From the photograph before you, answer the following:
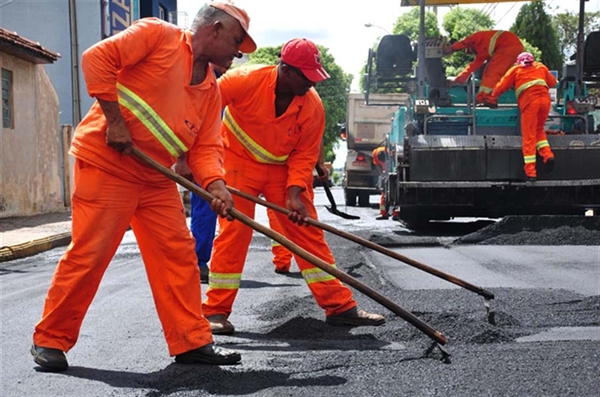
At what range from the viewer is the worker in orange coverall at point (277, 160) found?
5480 millimetres

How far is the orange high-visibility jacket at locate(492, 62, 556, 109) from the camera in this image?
12.0m

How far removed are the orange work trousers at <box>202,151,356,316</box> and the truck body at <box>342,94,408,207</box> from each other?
16.4m

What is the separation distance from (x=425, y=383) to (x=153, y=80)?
1.76 m

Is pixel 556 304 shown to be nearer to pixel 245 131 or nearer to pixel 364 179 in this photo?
pixel 245 131

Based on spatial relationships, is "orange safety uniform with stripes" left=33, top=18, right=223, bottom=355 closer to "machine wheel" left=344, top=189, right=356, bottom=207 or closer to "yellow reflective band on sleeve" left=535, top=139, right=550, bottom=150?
"yellow reflective band on sleeve" left=535, top=139, right=550, bottom=150

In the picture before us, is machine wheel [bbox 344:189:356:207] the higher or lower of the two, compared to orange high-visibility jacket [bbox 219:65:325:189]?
lower

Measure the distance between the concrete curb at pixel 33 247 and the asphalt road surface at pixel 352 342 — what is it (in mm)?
2863

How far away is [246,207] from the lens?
18.6 ft

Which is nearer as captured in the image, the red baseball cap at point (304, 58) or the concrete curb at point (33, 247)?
the red baseball cap at point (304, 58)

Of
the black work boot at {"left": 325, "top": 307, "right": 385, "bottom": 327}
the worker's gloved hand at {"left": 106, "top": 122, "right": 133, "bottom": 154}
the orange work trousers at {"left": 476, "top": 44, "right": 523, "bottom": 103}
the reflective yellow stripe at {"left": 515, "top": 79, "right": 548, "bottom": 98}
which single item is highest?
the orange work trousers at {"left": 476, "top": 44, "right": 523, "bottom": 103}

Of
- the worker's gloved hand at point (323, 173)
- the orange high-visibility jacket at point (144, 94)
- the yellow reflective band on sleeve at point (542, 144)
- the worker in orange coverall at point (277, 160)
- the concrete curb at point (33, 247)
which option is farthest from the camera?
the yellow reflective band on sleeve at point (542, 144)

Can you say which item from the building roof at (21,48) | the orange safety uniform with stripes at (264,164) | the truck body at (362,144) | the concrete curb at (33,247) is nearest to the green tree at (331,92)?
the truck body at (362,144)

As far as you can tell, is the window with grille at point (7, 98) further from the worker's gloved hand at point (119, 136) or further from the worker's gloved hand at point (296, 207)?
the worker's gloved hand at point (119, 136)

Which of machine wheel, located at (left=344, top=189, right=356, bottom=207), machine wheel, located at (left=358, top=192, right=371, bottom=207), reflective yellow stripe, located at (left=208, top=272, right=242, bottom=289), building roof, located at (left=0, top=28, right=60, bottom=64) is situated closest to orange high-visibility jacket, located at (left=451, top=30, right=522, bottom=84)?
reflective yellow stripe, located at (left=208, top=272, right=242, bottom=289)
